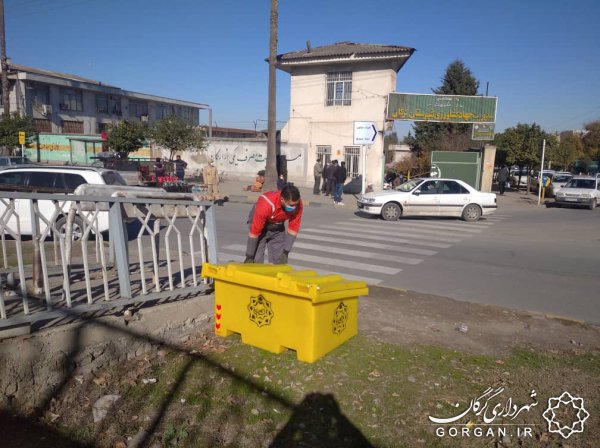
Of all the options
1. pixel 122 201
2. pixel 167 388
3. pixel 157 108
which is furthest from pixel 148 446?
pixel 157 108

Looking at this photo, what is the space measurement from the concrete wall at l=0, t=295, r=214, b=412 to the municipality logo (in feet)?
10.7

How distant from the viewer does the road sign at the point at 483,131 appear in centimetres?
2545

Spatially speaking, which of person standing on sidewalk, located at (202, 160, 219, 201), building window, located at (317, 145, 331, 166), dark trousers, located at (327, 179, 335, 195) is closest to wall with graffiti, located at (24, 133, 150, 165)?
building window, located at (317, 145, 331, 166)

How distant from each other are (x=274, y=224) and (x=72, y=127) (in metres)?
44.8

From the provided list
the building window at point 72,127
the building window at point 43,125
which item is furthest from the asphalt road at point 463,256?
the building window at point 72,127

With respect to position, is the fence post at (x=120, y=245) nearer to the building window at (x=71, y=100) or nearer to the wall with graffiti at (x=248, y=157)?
the wall with graffiti at (x=248, y=157)

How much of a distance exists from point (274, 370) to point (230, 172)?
Result: 89.7 feet

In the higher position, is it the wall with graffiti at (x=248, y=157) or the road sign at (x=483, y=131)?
the road sign at (x=483, y=131)

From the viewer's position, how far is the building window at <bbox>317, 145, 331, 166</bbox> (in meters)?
26.8

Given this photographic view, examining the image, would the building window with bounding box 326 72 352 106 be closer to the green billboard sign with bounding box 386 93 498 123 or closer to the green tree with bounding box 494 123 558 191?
the green billboard sign with bounding box 386 93 498 123

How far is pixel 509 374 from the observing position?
3994 mm

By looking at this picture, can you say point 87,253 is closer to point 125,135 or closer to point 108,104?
point 125,135

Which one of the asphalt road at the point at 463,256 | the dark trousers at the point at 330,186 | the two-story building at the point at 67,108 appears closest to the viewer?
the asphalt road at the point at 463,256

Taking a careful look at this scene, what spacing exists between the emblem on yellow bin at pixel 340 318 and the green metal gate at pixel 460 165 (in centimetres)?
2319
